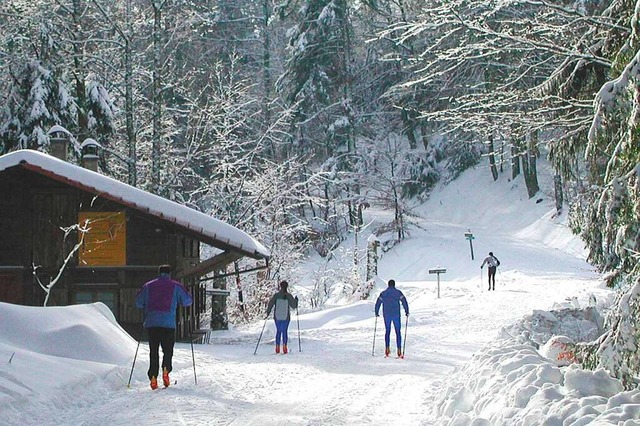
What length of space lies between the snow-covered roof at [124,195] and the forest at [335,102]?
5.31 metres

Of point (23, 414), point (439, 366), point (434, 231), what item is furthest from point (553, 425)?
point (434, 231)

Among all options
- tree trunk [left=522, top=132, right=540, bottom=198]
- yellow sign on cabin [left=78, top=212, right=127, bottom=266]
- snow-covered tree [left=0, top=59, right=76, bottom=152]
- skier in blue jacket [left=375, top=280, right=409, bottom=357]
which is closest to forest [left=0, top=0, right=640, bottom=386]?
snow-covered tree [left=0, top=59, right=76, bottom=152]

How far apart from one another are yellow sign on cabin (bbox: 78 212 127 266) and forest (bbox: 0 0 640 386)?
4764 mm

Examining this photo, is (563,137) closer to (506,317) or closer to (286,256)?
(506,317)

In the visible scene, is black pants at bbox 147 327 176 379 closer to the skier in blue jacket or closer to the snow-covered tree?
the skier in blue jacket

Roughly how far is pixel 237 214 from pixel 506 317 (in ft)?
37.7

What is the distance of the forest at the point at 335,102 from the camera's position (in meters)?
10.6

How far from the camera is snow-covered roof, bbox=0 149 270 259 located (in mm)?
20719

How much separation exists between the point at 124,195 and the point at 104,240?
5.82ft

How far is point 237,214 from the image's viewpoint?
3225cm

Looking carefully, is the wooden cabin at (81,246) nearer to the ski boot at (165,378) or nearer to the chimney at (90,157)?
the chimney at (90,157)

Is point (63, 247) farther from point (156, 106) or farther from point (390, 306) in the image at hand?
point (390, 306)

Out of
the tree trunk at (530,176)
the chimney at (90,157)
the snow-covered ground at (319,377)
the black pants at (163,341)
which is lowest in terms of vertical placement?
the snow-covered ground at (319,377)

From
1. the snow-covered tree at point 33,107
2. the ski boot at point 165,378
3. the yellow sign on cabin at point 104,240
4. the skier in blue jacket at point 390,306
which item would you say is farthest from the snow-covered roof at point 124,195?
the snow-covered tree at point 33,107
